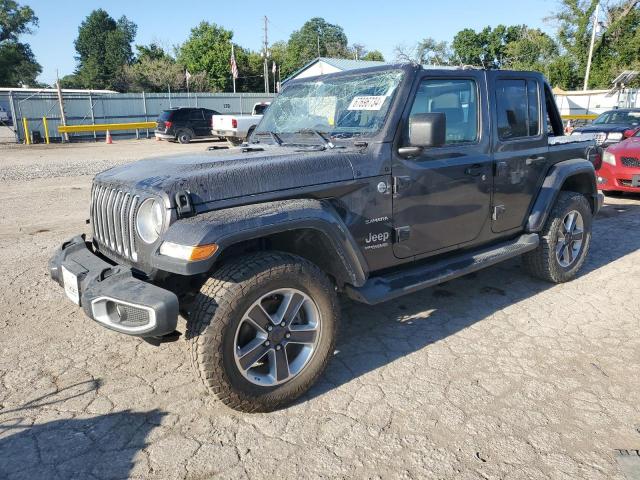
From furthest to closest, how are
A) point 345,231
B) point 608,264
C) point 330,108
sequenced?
point 608,264, point 330,108, point 345,231

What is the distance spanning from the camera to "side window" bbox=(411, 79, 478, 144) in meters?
3.68

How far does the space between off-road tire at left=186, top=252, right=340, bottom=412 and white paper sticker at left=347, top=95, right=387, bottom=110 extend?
130 cm

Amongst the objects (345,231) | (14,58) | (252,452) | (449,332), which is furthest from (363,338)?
(14,58)

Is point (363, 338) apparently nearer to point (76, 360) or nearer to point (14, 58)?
point (76, 360)

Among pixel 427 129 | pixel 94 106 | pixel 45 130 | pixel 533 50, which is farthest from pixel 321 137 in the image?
pixel 533 50

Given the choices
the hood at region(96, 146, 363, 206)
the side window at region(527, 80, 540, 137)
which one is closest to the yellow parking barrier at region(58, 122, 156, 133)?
the hood at region(96, 146, 363, 206)

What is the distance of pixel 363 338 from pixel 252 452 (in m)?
1.45

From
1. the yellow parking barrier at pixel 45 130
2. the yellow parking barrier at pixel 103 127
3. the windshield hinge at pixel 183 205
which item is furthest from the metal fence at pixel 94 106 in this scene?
the windshield hinge at pixel 183 205

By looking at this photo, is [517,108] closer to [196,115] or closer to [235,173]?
[235,173]

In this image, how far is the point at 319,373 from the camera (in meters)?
3.09

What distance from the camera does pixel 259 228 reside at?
267 centimetres

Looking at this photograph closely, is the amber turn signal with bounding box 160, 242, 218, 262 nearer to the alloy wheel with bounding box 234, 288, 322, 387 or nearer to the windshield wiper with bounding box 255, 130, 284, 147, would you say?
the alloy wheel with bounding box 234, 288, 322, 387

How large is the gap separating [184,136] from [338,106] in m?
20.6

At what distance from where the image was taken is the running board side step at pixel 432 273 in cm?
330
